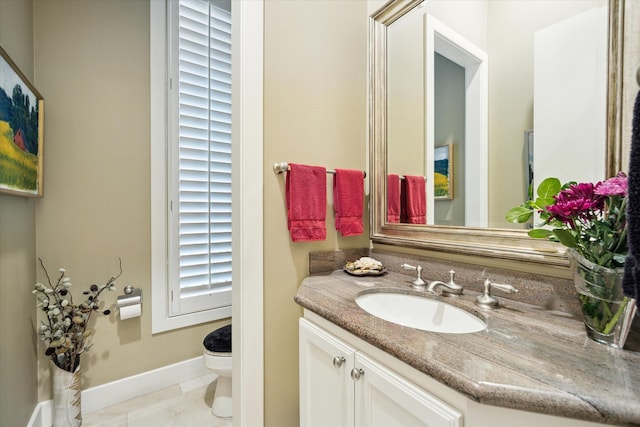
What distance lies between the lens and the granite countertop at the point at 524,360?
47 cm

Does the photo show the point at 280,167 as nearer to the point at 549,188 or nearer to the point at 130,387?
the point at 549,188

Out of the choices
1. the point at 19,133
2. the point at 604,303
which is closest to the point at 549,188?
the point at 604,303

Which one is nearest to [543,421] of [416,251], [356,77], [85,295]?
[416,251]

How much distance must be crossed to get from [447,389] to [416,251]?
2.42ft

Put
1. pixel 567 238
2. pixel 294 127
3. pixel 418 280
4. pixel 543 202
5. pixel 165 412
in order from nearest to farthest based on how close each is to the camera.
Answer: pixel 567 238 → pixel 543 202 → pixel 418 280 → pixel 294 127 → pixel 165 412

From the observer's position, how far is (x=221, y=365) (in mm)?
1548

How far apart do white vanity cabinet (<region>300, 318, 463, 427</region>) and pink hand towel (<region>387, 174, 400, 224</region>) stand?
26.5 inches

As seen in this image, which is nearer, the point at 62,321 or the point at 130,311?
the point at 62,321

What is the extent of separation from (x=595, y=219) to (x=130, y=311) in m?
2.14

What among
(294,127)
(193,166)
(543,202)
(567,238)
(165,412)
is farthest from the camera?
(193,166)

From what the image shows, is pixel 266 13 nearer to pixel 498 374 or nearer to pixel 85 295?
pixel 498 374

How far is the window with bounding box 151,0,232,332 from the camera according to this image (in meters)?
1.88

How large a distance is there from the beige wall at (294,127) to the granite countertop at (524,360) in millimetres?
394

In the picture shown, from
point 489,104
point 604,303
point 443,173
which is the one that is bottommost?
point 604,303
